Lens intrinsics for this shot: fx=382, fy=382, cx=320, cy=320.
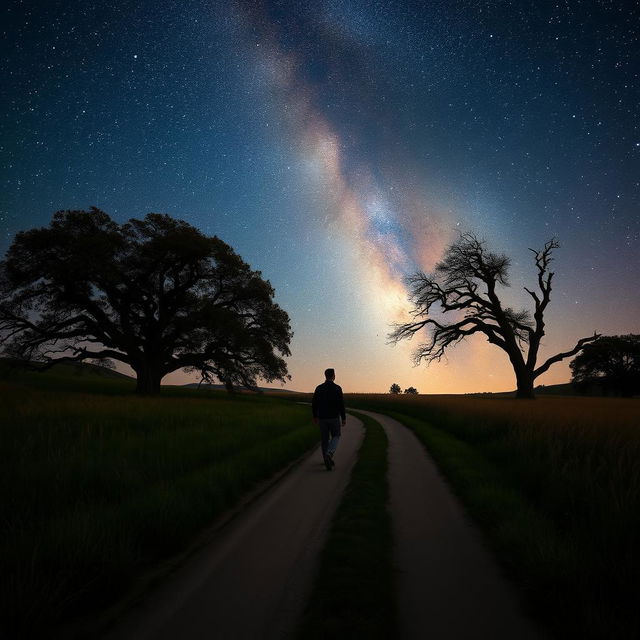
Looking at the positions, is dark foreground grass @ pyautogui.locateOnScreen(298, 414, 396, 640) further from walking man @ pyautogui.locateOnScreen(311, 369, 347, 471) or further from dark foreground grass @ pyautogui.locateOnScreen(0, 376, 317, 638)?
walking man @ pyautogui.locateOnScreen(311, 369, 347, 471)

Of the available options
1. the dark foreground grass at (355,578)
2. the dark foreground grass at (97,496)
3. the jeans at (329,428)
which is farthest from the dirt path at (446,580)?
the jeans at (329,428)

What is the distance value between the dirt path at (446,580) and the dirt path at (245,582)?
90 centimetres

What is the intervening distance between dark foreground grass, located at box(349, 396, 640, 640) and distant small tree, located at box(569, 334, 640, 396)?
54.8 metres

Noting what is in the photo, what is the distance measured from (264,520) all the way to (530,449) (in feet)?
20.5

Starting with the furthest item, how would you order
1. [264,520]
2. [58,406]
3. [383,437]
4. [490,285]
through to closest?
1. [490,285]
2. [383,437]
3. [58,406]
4. [264,520]

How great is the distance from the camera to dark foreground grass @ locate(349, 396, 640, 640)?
295cm

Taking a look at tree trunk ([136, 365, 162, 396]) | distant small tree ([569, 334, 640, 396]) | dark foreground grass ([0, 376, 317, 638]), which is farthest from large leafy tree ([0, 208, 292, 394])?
distant small tree ([569, 334, 640, 396])

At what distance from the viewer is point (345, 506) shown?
5.63 meters

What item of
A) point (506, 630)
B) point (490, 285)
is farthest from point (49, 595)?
point (490, 285)

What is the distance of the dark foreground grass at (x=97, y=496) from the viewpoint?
305cm

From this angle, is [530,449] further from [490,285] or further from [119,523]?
[490,285]

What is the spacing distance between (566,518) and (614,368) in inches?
2593

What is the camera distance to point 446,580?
11.7 ft

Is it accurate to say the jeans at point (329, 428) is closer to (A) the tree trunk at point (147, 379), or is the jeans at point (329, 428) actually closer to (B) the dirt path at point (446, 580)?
(B) the dirt path at point (446, 580)
